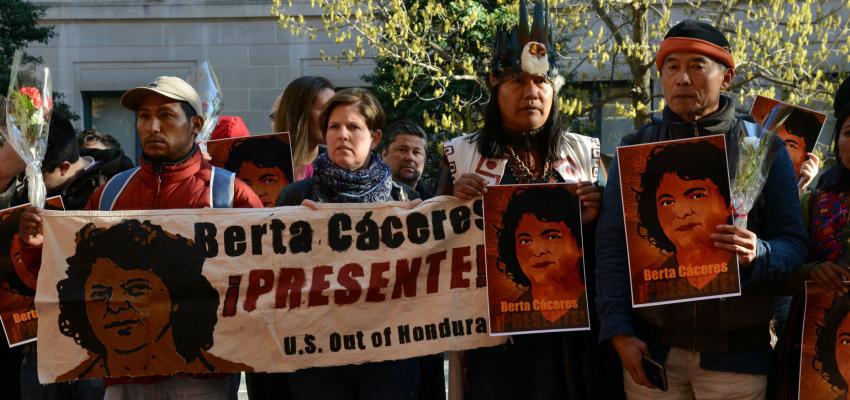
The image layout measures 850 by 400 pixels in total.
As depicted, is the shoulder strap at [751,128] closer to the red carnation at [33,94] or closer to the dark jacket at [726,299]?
the dark jacket at [726,299]

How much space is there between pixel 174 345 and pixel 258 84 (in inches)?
522

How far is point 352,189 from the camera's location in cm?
481

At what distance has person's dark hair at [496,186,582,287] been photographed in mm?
4441

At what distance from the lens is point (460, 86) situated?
13.6m

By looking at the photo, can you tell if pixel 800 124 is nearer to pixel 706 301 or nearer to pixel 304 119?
pixel 706 301

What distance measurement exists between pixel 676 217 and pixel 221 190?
6.39ft

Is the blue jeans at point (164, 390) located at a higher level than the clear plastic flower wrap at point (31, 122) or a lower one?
lower

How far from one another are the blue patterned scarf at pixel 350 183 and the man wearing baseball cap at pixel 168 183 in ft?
1.10

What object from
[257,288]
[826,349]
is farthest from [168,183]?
[826,349]

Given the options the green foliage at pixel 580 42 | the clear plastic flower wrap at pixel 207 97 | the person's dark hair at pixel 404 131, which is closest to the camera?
the clear plastic flower wrap at pixel 207 97

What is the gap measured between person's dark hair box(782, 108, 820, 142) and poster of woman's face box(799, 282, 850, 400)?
1.37m

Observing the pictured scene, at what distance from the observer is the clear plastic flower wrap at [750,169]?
3969mm

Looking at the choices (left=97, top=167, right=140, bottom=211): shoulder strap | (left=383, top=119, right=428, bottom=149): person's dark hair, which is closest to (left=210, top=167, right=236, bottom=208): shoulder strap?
(left=97, top=167, right=140, bottom=211): shoulder strap

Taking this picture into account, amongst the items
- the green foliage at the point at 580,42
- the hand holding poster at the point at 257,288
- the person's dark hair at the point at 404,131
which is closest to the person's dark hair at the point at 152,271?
the hand holding poster at the point at 257,288
